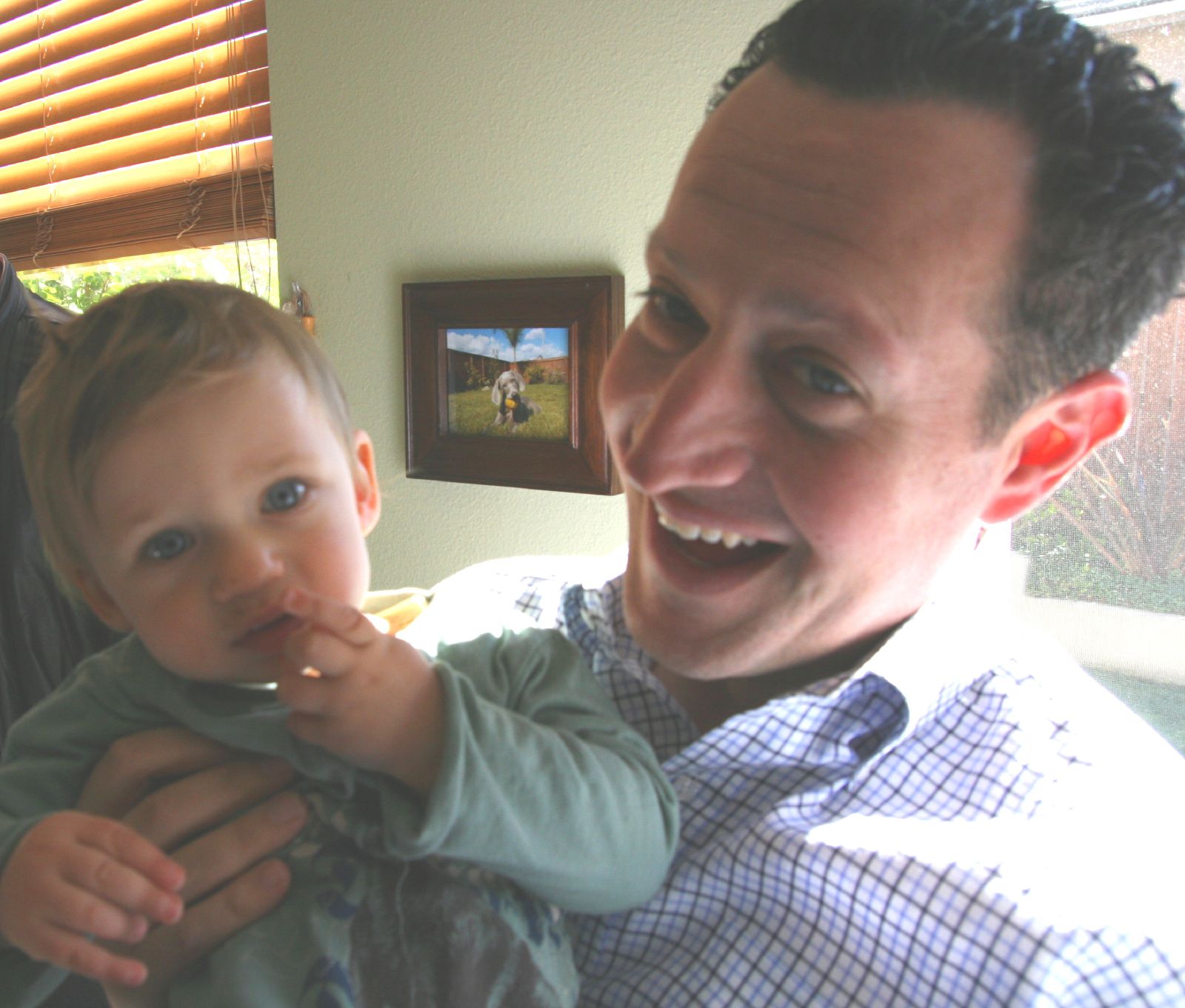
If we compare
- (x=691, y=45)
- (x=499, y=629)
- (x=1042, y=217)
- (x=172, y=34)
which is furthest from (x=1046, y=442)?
(x=172, y=34)

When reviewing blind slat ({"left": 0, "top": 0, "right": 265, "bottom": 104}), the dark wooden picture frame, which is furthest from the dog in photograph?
blind slat ({"left": 0, "top": 0, "right": 265, "bottom": 104})

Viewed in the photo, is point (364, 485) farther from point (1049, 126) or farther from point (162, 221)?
point (162, 221)

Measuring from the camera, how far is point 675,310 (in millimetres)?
1005

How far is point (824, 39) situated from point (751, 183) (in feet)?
0.52

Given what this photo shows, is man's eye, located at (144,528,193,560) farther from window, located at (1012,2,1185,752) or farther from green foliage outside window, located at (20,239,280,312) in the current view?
green foliage outside window, located at (20,239,280,312)

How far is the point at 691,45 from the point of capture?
67.4 inches

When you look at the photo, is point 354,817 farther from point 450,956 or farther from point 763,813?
point 763,813

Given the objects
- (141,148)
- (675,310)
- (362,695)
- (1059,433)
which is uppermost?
(141,148)

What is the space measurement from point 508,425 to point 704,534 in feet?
3.84

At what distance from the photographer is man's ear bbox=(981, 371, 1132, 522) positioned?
0.94 metres

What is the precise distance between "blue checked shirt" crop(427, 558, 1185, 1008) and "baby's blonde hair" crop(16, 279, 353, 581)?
508mm

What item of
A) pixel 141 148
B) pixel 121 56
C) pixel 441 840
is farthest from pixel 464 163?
pixel 441 840

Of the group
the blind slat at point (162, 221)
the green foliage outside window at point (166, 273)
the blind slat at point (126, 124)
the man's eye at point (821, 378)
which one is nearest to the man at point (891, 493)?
the man's eye at point (821, 378)

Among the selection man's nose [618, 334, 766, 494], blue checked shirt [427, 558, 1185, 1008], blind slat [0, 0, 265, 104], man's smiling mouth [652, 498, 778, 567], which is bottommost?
blue checked shirt [427, 558, 1185, 1008]
